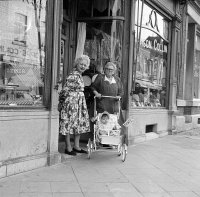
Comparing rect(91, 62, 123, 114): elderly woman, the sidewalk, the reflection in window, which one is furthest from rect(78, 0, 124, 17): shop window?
the sidewalk

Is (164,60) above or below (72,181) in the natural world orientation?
above

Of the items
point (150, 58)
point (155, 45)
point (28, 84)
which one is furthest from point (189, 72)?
point (28, 84)

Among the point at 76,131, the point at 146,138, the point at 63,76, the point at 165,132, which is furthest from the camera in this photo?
the point at 165,132

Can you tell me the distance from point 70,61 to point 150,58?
2.87m

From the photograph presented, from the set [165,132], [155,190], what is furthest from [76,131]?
[165,132]

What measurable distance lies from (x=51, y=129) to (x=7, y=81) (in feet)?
3.40

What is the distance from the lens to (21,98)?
575 centimetres

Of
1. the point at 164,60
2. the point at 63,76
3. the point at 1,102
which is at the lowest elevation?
the point at 1,102

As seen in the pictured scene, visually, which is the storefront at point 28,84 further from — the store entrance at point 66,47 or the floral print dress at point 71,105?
the store entrance at point 66,47

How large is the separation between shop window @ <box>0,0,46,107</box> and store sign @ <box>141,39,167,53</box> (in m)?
4.08

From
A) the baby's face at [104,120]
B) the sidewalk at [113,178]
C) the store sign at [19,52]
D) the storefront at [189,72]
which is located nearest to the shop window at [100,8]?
the store sign at [19,52]

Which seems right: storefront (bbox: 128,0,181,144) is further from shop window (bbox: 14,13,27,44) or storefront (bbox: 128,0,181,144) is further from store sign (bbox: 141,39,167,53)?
shop window (bbox: 14,13,27,44)

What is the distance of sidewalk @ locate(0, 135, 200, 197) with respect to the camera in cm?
457

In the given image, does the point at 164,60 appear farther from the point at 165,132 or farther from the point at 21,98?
the point at 21,98
